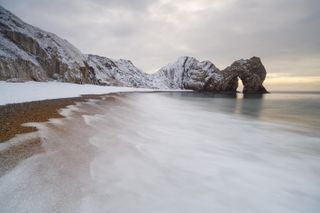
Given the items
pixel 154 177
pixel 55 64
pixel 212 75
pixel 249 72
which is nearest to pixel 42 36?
pixel 55 64

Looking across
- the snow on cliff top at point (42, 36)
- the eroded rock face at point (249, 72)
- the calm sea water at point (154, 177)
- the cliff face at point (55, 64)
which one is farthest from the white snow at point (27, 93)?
the eroded rock face at point (249, 72)

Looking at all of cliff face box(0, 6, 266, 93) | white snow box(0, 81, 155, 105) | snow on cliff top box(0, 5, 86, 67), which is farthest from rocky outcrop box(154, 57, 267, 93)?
white snow box(0, 81, 155, 105)

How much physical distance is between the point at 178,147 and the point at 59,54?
38630mm

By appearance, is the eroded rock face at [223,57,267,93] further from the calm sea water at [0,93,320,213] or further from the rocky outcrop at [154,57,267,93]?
the calm sea water at [0,93,320,213]

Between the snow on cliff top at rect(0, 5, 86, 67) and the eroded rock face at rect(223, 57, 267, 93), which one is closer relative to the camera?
the snow on cliff top at rect(0, 5, 86, 67)

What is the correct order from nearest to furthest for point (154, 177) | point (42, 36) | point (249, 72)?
point (154, 177)
point (42, 36)
point (249, 72)

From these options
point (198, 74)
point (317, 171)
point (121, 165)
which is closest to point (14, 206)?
point (121, 165)

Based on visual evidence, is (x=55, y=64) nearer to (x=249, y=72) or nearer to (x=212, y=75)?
(x=212, y=75)

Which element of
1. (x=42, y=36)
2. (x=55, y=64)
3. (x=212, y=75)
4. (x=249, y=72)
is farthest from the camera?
(x=212, y=75)

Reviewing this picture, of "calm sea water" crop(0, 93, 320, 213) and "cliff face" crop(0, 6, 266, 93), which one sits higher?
"cliff face" crop(0, 6, 266, 93)

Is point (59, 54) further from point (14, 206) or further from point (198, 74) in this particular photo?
point (198, 74)

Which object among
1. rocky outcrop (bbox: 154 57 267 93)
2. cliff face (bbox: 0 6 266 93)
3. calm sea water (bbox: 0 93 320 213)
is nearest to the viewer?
calm sea water (bbox: 0 93 320 213)

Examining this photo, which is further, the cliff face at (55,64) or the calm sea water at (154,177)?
the cliff face at (55,64)

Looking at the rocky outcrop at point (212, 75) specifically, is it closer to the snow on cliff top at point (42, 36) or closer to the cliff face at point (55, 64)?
the cliff face at point (55, 64)
